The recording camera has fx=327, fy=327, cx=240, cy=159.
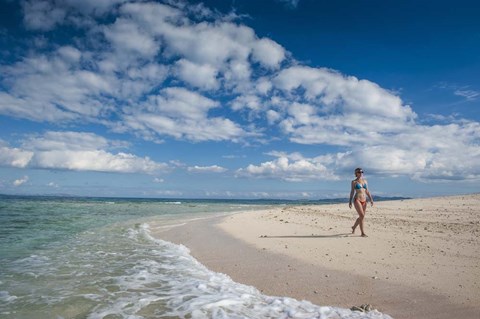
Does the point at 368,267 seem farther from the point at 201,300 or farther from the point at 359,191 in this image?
the point at 359,191

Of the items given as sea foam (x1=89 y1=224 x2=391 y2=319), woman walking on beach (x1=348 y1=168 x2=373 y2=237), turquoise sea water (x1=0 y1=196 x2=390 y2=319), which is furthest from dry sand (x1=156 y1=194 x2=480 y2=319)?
woman walking on beach (x1=348 y1=168 x2=373 y2=237)

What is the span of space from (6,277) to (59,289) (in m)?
1.94

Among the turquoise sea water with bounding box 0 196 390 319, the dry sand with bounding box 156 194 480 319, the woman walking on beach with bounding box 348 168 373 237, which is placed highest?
the woman walking on beach with bounding box 348 168 373 237

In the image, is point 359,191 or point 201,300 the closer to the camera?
point 201,300

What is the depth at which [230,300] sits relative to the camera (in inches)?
222

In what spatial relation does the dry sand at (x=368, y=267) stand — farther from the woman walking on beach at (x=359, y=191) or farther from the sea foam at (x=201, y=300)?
the woman walking on beach at (x=359, y=191)

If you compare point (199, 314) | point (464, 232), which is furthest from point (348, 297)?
point (464, 232)

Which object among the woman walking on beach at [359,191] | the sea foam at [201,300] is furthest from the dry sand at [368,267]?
the woman walking on beach at [359,191]

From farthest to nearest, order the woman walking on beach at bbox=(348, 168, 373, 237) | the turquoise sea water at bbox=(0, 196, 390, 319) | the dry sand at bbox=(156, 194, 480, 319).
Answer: the woman walking on beach at bbox=(348, 168, 373, 237)
the dry sand at bbox=(156, 194, 480, 319)
the turquoise sea water at bbox=(0, 196, 390, 319)

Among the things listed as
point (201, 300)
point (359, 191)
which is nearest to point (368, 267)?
point (201, 300)

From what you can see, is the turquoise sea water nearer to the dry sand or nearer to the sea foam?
the sea foam

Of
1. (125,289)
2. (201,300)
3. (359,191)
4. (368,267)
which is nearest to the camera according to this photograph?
(201,300)

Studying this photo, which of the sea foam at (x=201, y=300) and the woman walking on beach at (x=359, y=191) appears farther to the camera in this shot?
the woman walking on beach at (x=359, y=191)

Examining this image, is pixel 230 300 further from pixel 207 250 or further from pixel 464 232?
pixel 464 232
